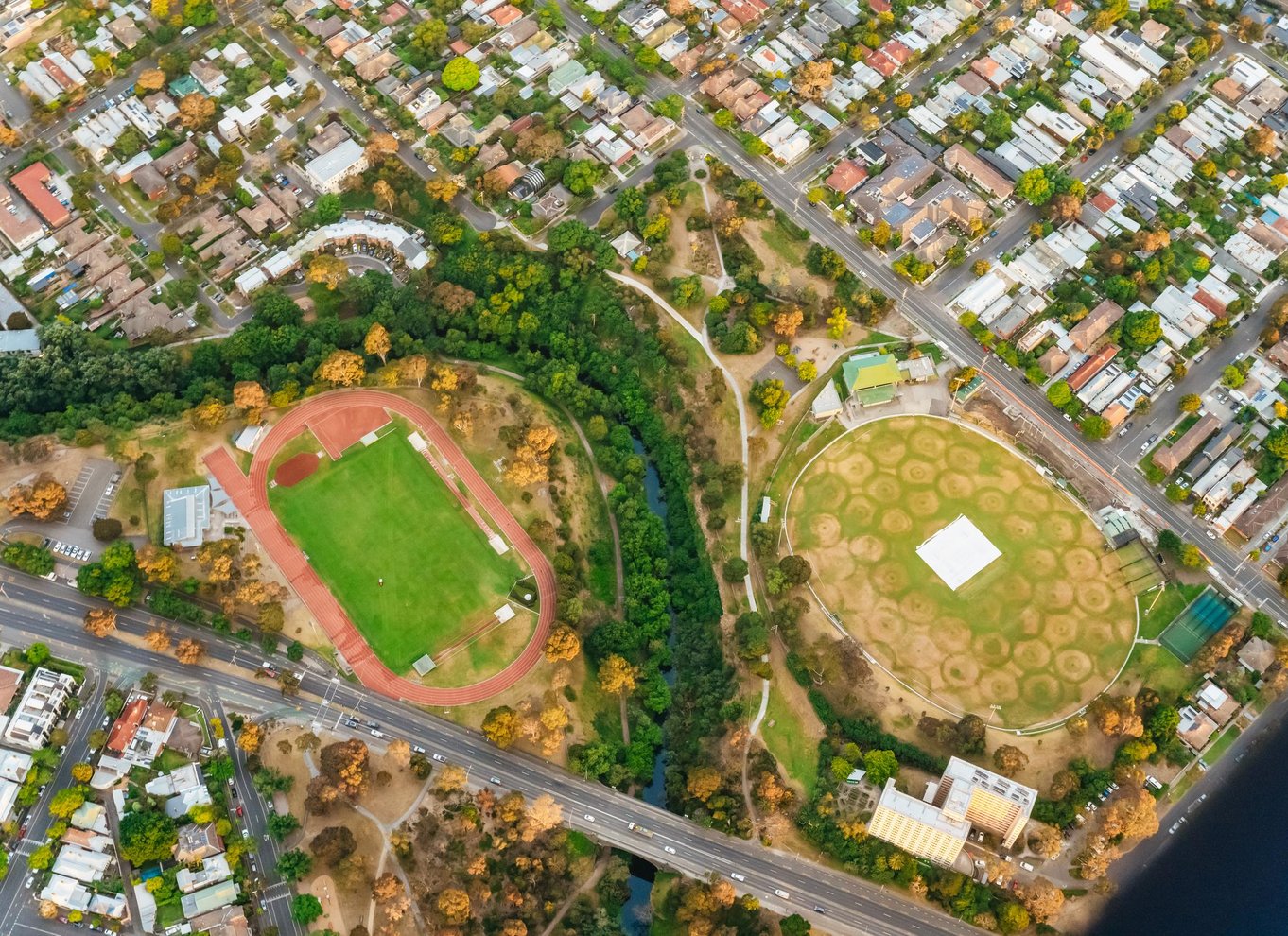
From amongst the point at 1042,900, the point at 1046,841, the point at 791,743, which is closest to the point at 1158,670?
the point at 1046,841

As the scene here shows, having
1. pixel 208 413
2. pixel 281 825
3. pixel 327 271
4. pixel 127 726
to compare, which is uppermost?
pixel 327 271

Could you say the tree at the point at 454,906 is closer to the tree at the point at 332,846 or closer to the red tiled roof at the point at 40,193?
the tree at the point at 332,846

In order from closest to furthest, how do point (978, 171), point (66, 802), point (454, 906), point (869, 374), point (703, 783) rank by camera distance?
1. point (454, 906)
2. point (66, 802)
3. point (703, 783)
4. point (869, 374)
5. point (978, 171)

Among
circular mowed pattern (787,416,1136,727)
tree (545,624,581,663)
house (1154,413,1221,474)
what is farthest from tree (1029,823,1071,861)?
tree (545,624,581,663)

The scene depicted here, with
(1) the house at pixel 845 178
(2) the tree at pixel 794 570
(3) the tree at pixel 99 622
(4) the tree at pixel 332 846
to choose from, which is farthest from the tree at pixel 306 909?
(1) the house at pixel 845 178

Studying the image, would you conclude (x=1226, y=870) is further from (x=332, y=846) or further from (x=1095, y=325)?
(x=332, y=846)

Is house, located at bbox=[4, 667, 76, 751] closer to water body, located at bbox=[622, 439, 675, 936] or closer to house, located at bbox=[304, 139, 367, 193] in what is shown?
water body, located at bbox=[622, 439, 675, 936]

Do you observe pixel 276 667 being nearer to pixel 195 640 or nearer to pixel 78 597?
pixel 195 640
